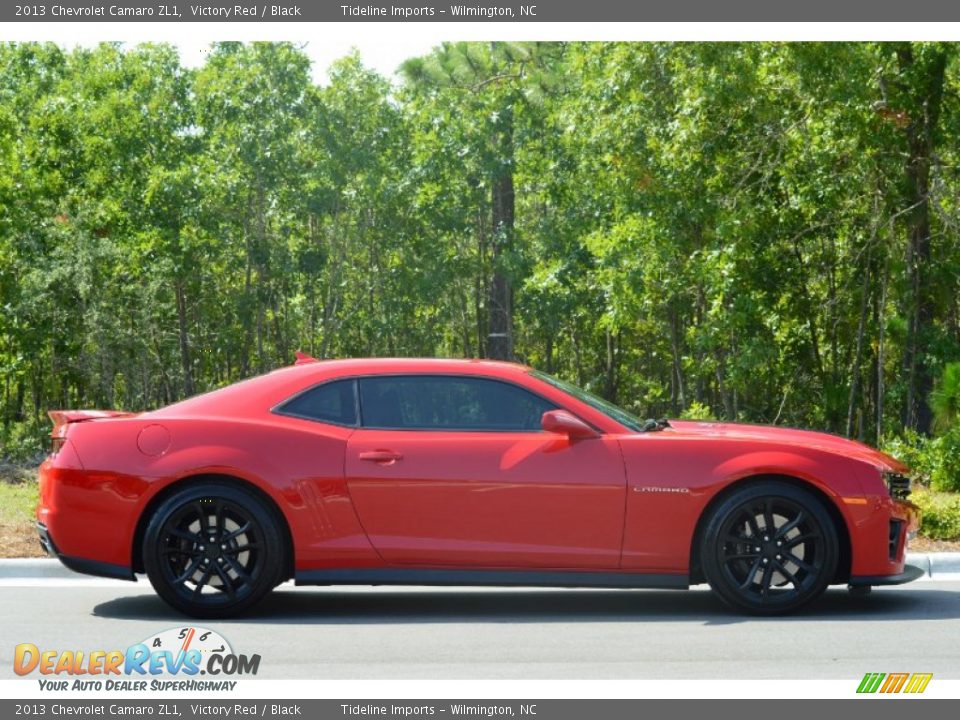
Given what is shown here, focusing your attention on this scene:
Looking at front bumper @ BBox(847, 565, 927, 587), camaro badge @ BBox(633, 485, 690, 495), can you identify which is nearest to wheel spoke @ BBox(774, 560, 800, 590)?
front bumper @ BBox(847, 565, 927, 587)

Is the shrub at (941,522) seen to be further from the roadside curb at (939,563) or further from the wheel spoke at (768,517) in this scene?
the wheel spoke at (768,517)

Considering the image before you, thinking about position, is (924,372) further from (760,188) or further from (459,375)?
(459,375)

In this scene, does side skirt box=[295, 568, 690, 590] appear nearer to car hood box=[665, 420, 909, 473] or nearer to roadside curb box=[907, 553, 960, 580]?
car hood box=[665, 420, 909, 473]

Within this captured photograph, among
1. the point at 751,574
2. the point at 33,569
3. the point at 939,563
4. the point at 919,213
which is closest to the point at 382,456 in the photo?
the point at 751,574

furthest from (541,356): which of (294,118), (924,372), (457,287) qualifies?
(924,372)

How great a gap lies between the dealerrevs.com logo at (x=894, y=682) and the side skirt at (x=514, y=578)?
1.58 m

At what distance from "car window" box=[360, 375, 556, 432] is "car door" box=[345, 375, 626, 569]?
122 millimetres

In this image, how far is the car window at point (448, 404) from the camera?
28.1ft

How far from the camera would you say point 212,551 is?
8461 millimetres

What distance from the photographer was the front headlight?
8.45m

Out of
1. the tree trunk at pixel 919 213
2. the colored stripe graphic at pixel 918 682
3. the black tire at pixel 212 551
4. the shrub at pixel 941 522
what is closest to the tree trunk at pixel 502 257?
the tree trunk at pixel 919 213

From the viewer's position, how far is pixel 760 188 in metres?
21.1

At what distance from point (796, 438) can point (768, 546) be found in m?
0.72

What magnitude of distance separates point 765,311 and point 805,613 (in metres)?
15.2
